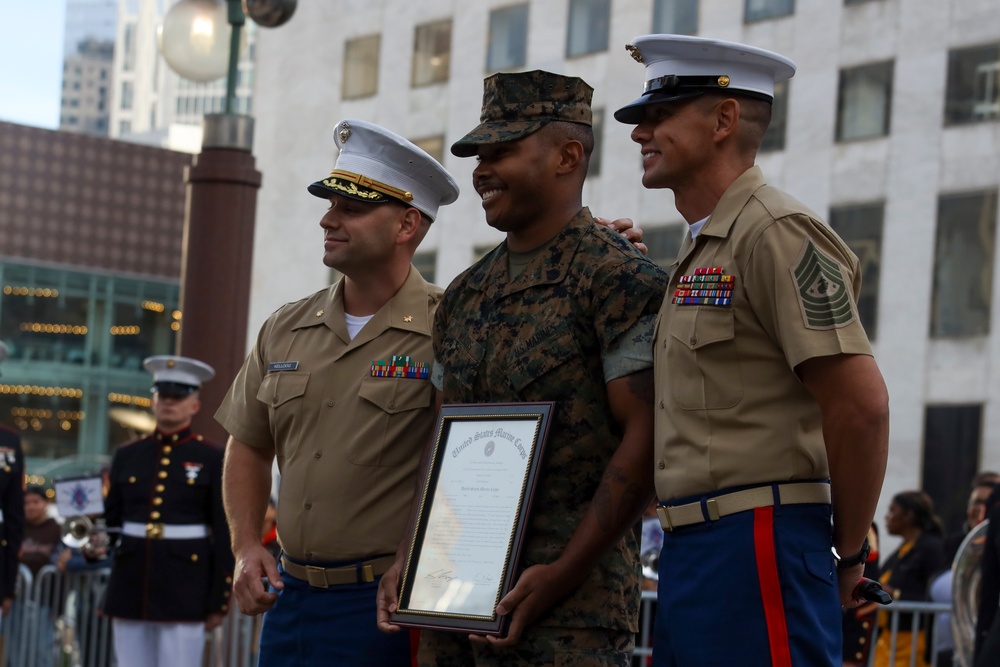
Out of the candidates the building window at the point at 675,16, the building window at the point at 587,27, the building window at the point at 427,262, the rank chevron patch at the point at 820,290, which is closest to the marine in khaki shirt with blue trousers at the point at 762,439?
the rank chevron patch at the point at 820,290

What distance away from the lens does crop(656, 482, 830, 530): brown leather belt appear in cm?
369

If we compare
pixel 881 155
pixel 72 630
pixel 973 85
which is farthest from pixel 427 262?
pixel 72 630

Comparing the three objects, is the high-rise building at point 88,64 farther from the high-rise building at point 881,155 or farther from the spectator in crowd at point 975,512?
the spectator in crowd at point 975,512

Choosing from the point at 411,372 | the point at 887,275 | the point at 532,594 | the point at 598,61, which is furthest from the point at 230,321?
the point at 598,61

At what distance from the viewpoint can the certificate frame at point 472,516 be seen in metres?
4.07

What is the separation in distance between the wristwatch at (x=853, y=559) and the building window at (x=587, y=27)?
29.0 meters

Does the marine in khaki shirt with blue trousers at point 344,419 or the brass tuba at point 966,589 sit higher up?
the marine in khaki shirt with blue trousers at point 344,419

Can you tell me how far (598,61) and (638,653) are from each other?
23813 millimetres

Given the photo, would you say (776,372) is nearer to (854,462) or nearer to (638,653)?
(854,462)

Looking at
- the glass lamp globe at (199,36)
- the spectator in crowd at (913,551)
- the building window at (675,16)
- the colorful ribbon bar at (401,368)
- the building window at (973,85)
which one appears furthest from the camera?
the building window at (675,16)

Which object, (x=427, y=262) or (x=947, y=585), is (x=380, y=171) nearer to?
(x=947, y=585)

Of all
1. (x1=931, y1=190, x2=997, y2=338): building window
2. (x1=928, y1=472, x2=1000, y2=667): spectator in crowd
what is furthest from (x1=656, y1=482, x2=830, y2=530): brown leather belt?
(x1=931, y1=190, x2=997, y2=338): building window

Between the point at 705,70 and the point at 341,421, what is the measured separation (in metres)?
1.76

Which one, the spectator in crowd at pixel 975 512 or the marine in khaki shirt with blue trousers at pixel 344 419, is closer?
the marine in khaki shirt with blue trousers at pixel 344 419
